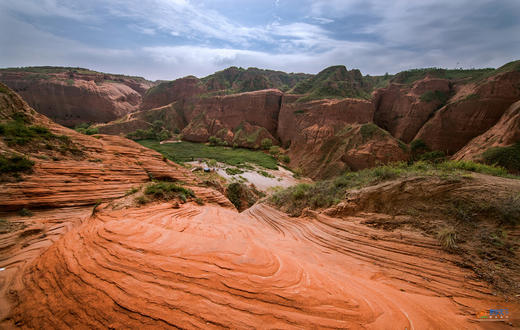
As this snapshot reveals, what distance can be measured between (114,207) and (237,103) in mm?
36147

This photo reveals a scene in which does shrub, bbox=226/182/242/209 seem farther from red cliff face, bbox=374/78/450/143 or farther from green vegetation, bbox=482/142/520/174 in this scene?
red cliff face, bbox=374/78/450/143

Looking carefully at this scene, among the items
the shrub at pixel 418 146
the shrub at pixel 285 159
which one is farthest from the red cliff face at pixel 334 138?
the shrub at pixel 418 146

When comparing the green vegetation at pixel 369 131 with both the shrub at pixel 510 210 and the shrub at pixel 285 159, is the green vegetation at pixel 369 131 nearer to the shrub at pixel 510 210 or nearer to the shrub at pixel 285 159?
the shrub at pixel 285 159

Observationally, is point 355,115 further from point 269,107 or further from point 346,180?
point 346,180

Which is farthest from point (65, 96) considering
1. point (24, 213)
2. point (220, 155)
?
Answer: point (24, 213)

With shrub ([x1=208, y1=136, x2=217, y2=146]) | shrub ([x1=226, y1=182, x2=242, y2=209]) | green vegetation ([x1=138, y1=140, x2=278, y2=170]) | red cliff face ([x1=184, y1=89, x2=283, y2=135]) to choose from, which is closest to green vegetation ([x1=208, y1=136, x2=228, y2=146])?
shrub ([x1=208, y1=136, x2=217, y2=146])

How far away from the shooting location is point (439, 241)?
334 cm

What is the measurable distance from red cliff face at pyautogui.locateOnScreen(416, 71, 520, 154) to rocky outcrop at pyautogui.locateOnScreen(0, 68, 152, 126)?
64.1m

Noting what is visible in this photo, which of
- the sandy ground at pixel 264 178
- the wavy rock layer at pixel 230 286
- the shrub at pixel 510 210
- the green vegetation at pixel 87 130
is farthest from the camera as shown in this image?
the green vegetation at pixel 87 130

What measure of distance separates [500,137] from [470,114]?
7.00 meters

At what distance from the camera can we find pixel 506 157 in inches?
523

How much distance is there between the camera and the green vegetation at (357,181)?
5219 mm

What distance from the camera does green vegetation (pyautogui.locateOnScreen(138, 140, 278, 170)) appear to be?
83.9 feet

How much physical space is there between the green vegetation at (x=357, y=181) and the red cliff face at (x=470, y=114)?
2126 centimetres
